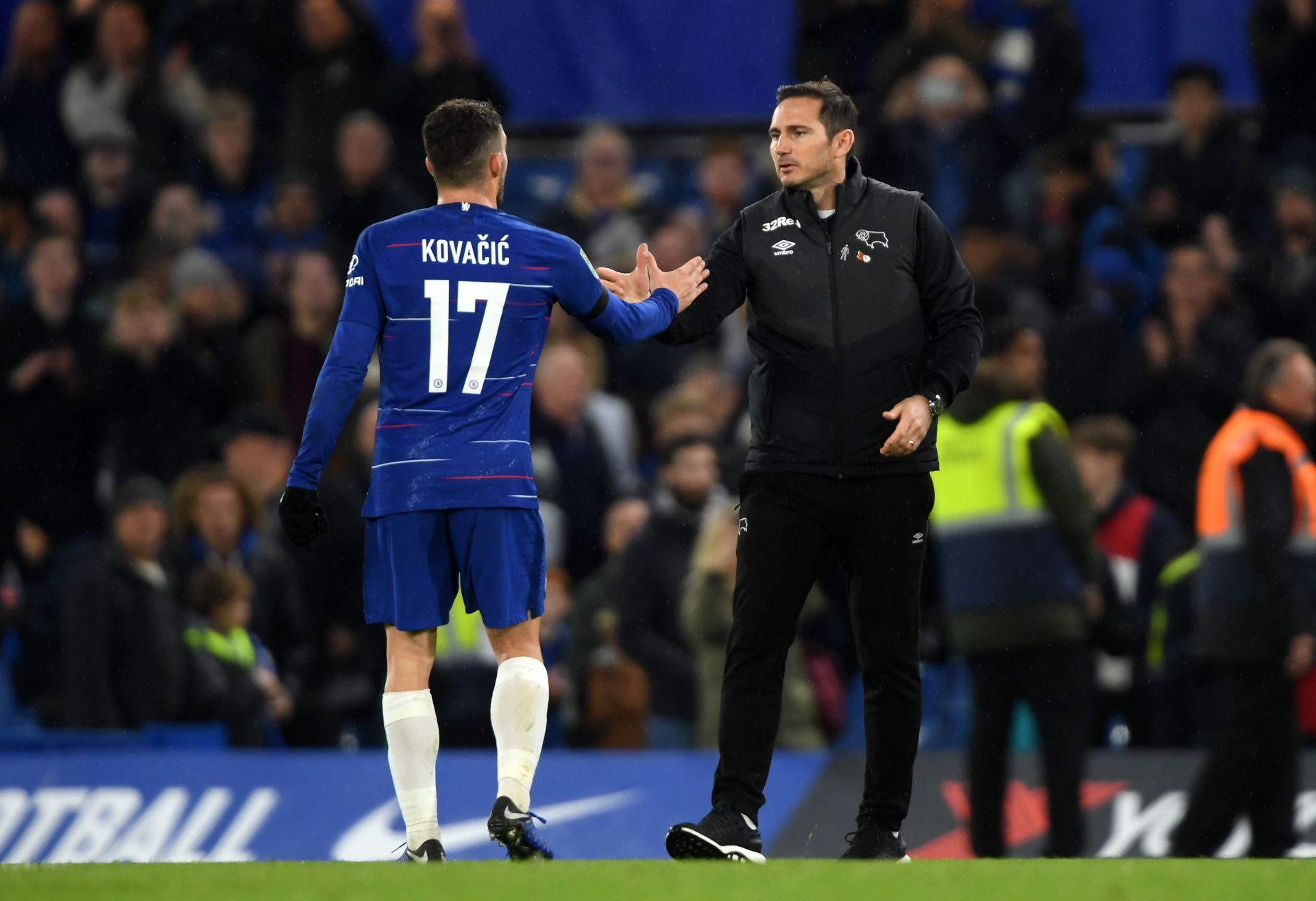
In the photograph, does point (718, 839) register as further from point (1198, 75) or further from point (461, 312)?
point (1198, 75)

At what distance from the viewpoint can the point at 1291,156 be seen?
11.9 metres

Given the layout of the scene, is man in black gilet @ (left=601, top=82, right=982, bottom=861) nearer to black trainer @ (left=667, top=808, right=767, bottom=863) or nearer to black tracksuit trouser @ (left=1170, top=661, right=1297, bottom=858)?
black trainer @ (left=667, top=808, right=767, bottom=863)

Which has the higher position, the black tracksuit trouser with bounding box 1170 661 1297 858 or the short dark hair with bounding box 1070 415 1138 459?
the short dark hair with bounding box 1070 415 1138 459

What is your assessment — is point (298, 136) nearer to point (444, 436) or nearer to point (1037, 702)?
point (1037, 702)

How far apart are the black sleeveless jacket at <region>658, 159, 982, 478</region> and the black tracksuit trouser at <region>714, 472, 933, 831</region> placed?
0.09 m

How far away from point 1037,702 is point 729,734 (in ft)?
8.76

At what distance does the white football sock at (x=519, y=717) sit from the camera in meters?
5.86

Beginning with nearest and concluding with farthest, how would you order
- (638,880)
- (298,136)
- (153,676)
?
(638,880) < (153,676) < (298,136)

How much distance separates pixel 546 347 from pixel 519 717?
18.7ft

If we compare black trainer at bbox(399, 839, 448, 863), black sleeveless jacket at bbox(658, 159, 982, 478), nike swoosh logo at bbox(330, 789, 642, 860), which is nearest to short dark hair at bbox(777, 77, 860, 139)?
black sleeveless jacket at bbox(658, 159, 982, 478)

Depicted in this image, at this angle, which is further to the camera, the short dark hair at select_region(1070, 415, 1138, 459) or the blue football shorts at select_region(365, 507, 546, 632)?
the short dark hair at select_region(1070, 415, 1138, 459)

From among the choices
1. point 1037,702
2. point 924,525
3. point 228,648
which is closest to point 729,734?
point 924,525

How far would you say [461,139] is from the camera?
5.96 m

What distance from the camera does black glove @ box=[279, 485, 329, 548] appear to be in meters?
5.78
